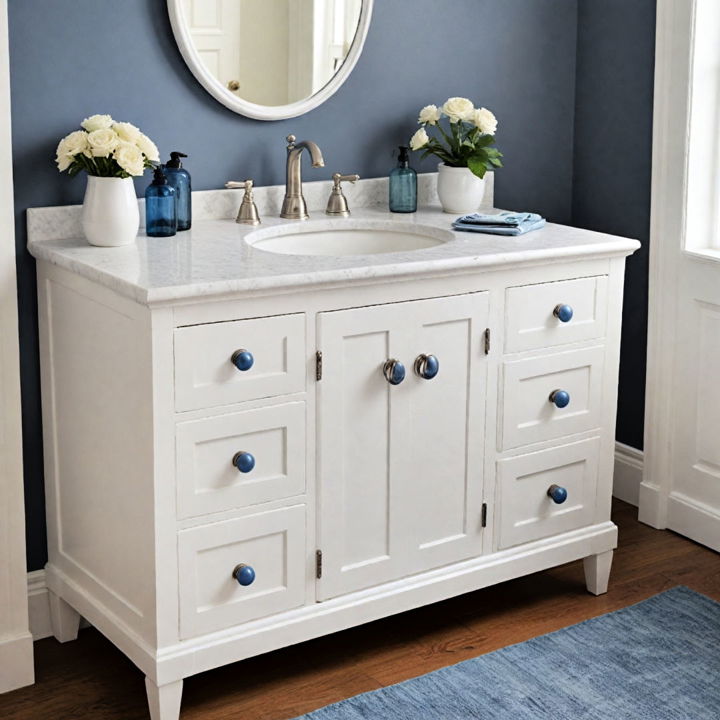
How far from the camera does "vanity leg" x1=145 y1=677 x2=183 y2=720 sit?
2258mm

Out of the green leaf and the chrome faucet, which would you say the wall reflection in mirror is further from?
the green leaf

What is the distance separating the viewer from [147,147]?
241cm

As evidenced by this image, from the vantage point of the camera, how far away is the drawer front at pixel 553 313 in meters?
2.56

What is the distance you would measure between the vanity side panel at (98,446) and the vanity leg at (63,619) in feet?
0.11

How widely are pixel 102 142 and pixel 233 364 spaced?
551 millimetres

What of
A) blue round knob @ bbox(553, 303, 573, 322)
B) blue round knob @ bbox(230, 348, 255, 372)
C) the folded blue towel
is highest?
the folded blue towel

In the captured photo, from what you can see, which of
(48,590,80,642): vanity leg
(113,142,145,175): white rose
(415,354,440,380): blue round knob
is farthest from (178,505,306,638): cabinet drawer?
(113,142,145,175): white rose

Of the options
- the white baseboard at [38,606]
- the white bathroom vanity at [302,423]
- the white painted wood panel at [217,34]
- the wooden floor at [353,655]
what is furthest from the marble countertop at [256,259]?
the wooden floor at [353,655]

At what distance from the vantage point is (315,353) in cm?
229

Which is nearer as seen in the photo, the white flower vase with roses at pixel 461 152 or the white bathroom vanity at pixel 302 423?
the white bathroom vanity at pixel 302 423

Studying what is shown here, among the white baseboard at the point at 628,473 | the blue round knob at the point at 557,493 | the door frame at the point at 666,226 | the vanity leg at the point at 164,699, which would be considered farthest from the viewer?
the white baseboard at the point at 628,473

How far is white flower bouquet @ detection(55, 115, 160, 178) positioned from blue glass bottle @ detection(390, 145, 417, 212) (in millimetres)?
710

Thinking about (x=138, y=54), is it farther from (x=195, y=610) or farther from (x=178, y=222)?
(x=195, y=610)

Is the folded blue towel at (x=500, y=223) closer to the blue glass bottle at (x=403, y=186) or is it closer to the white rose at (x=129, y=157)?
the blue glass bottle at (x=403, y=186)
